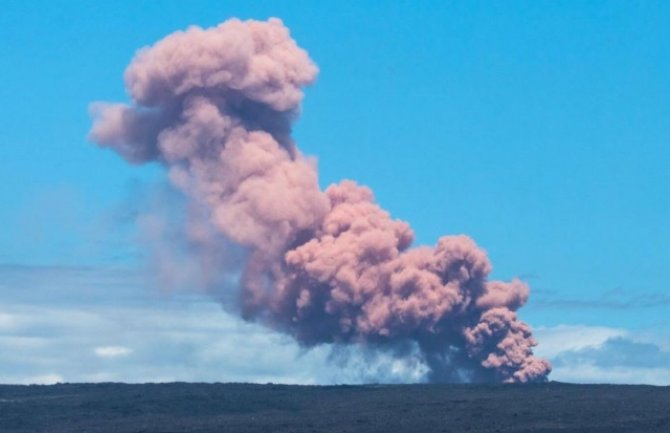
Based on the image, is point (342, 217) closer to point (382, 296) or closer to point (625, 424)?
point (382, 296)

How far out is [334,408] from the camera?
426ft

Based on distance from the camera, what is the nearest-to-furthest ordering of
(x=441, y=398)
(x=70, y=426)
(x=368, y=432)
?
(x=368, y=432) < (x=70, y=426) < (x=441, y=398)

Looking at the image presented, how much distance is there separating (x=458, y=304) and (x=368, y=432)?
32616 millimetres

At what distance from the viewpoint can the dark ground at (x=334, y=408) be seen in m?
116

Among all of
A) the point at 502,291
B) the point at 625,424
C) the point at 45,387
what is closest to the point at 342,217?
the point at 502,291

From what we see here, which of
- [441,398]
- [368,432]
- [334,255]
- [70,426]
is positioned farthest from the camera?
[334,255]

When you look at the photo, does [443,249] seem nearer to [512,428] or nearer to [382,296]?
[382,296]

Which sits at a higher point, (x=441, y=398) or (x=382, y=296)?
(x=382, y=296)

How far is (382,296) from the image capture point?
144m

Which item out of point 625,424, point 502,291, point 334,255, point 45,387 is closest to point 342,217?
point 334,255

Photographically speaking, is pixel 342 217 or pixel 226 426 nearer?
pixel 226 426

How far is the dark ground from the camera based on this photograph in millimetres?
116125

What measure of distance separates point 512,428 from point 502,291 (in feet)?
106

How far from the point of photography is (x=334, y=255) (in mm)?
142250
